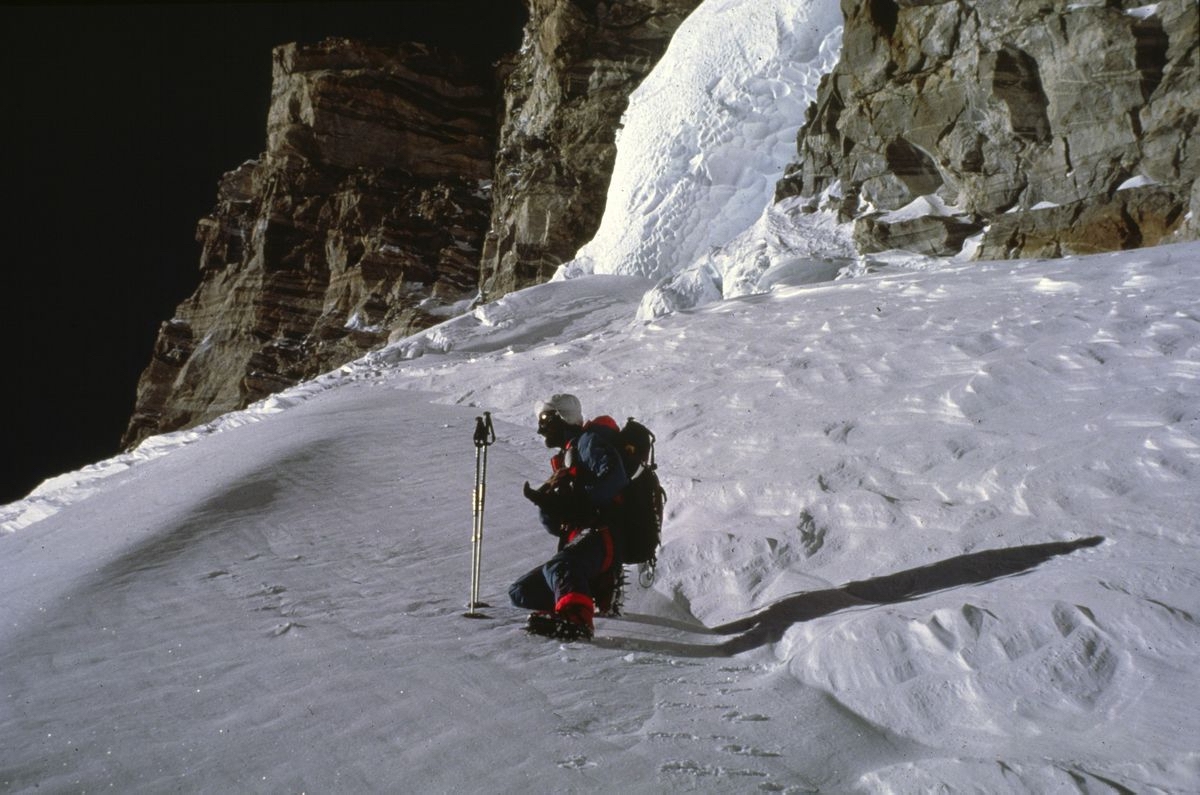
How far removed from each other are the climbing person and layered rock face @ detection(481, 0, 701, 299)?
924 inches

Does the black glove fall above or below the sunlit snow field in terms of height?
above

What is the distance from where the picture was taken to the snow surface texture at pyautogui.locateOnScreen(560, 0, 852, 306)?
20.5 m

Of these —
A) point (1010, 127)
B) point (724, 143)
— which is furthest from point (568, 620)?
point (724, 143)

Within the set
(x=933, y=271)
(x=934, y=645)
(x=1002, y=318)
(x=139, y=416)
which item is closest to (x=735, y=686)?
(x=934, y=645)

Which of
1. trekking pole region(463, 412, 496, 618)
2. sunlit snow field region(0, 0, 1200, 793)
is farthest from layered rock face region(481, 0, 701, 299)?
trekking pole region(463, 412, 496, 618)

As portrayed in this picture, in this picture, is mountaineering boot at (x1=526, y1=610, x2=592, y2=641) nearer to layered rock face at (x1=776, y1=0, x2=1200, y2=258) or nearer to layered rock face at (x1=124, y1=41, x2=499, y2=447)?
layered rock face at (x1=776, y1=0, x2=1200, y2=258)

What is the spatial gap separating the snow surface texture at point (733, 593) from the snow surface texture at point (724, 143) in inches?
471

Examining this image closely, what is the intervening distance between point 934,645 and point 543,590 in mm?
1711

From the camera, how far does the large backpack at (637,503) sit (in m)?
4.39

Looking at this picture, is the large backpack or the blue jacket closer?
the blue jacket

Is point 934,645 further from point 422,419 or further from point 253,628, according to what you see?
point 422,419

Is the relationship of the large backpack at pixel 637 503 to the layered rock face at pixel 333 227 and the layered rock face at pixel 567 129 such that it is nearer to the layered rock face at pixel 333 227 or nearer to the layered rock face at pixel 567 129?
the layered rock face at pixel 567 129

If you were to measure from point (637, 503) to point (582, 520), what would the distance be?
0.31m

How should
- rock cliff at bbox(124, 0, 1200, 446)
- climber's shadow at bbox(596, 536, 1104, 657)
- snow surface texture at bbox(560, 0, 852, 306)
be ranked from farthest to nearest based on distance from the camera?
snow surface texture at bbox(560, 0, 852, 306) < rock cliff at bbox(124, 0, 1200, 446) < climber's shadow at bbox(596, 536, 1104, 657)
